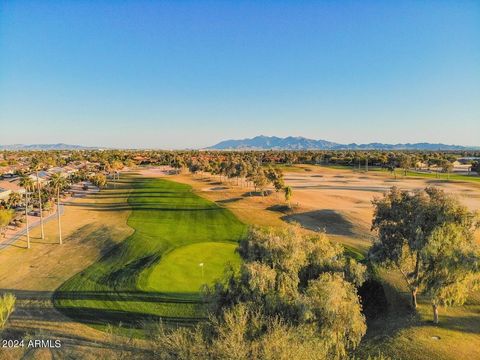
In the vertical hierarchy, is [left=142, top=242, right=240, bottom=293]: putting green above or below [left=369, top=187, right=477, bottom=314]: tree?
below

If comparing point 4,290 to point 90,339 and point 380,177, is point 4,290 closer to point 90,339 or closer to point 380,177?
point 90,339

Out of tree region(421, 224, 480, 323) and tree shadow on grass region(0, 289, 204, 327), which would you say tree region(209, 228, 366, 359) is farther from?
tree shadow on grass region(0, 289, 204, 327)

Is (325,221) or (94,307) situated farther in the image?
(325,221)

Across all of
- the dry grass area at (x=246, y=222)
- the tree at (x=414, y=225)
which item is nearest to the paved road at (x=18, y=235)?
the dry grass area at (x=246, y=222)

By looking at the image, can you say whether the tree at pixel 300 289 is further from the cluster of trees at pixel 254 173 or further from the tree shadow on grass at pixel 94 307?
the cluster of trees at pixel 254 173

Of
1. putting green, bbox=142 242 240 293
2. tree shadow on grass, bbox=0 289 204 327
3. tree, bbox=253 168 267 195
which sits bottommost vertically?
tree shadow on grass, bbox=0 289 204 327

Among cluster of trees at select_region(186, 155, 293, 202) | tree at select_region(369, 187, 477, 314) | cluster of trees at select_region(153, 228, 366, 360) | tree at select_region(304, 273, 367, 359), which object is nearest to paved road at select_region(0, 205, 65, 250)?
cluster of trees at select_region(153, 228, 366, 360)

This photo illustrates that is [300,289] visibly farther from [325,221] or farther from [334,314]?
[325,221]

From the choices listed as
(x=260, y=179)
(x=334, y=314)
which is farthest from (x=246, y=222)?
(x=334, y=314)
